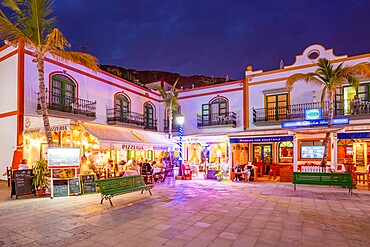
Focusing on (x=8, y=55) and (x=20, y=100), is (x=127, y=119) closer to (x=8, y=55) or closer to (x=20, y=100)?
(x=20, y=100)

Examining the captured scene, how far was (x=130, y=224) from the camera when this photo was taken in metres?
6.01

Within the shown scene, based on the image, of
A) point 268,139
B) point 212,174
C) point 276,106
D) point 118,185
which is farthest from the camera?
point 276,106

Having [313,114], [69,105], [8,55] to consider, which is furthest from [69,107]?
[313,114]

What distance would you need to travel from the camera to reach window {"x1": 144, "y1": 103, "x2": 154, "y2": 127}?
2157cm

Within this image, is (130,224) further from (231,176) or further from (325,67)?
(325,67)

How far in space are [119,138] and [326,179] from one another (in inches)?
386

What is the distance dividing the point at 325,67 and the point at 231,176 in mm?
7777

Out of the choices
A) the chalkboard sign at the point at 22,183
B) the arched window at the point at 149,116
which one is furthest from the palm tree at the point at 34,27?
the arched window at the point at 149,116

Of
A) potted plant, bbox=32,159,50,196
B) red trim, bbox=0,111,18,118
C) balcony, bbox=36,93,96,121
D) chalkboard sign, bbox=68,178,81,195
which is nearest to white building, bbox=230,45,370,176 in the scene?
balcony, bbox=36,93,96,121

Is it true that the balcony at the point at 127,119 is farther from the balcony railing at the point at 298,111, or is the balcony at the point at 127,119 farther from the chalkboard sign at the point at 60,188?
the balcony railing at the point at 298,111

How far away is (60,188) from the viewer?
963 cm

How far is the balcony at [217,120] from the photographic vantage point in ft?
62.9

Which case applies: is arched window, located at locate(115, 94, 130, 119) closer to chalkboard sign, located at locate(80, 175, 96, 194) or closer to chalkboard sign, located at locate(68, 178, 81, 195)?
chalkboard sign, located at locate(80, 175, 96, 194)

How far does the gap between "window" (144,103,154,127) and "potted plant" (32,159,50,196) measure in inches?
467
